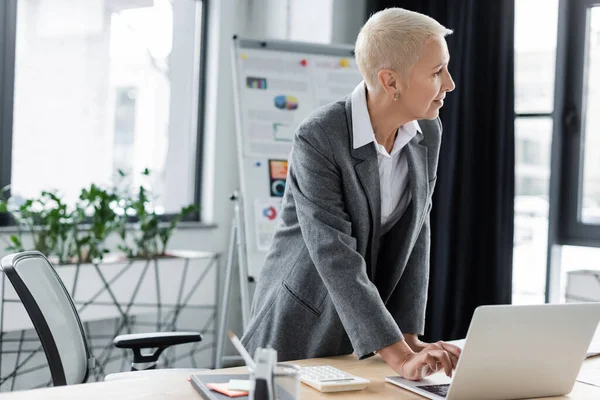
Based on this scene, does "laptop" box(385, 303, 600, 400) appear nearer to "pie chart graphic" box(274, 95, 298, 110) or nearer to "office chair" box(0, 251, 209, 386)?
"office chair" box(0, 251, 209, 386)

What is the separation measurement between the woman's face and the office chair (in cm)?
75

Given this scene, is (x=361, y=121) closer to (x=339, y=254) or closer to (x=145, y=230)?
(x=339, y=254)

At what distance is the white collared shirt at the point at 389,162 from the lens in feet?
5.65

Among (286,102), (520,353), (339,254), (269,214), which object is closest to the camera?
(520,353)

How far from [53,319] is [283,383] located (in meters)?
0.84

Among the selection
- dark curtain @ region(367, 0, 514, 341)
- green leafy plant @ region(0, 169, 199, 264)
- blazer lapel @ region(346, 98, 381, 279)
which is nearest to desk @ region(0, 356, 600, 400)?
blazer lapel @ region(346, 98, 381, 279)

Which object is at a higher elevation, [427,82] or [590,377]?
[427,82]

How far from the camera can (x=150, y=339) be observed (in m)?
2.09

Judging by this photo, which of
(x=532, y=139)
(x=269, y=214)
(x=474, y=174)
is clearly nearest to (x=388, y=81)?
(x=269, y=214)

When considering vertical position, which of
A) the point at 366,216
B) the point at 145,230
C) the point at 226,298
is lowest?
the point at 226,298

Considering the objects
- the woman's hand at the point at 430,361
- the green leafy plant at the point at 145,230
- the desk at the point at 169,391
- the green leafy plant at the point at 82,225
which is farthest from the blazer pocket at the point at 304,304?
the green leafy plant at the point at 145,230

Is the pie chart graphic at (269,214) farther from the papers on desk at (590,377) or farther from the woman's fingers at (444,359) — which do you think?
the woman's fingers at (444,359)

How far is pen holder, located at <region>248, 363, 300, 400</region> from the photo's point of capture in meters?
1.12

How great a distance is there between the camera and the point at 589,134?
13.2ft
